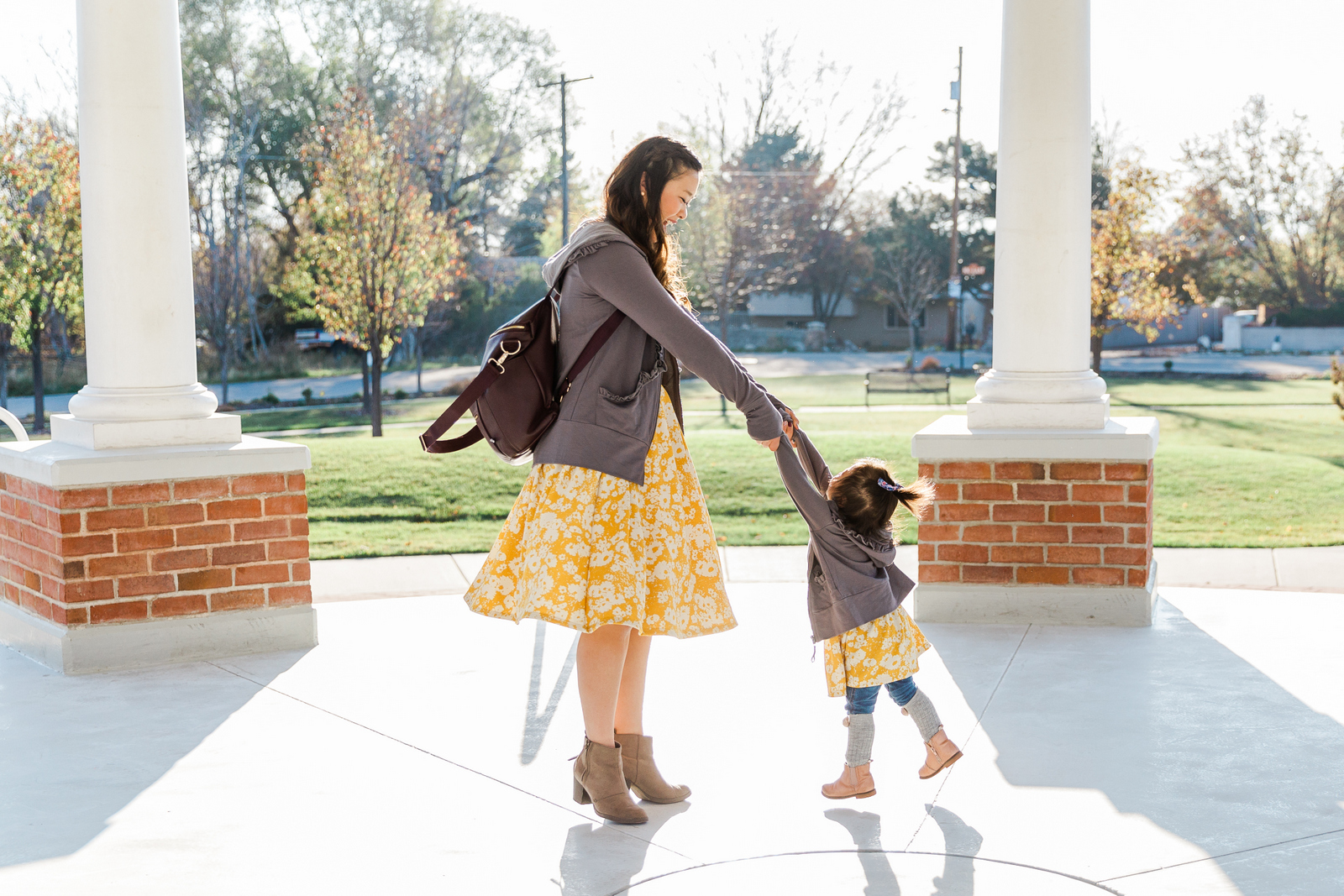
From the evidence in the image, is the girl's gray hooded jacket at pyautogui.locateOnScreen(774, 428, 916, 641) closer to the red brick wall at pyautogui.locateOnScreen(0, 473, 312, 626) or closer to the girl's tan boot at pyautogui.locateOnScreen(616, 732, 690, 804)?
the girl's tan boot at pyautogui.locateOnScreen(616, 732, 690, 804)

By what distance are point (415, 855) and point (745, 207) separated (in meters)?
28.5

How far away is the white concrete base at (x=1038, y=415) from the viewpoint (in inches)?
200

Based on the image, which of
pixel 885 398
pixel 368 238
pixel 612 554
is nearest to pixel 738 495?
pixel 612 554

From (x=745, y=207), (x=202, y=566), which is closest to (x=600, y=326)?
(x=202, y=566)

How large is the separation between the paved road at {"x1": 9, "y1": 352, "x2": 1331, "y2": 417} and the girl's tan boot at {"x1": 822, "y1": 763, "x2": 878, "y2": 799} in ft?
82.4

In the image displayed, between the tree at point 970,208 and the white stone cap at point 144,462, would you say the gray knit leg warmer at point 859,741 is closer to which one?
the white stone cap at point 144,462

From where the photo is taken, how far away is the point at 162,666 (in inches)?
175

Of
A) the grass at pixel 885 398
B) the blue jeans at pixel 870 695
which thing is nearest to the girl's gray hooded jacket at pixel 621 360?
the blue jeans at pixel 870 695

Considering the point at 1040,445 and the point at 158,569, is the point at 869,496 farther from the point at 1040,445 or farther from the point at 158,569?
the point at 158,569

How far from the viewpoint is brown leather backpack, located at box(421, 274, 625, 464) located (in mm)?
2891

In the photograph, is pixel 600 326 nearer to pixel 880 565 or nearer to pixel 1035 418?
pixel 880 565

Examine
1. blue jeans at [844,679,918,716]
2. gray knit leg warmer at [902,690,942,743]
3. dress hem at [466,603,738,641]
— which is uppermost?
dress hem at [466,603,738,641]

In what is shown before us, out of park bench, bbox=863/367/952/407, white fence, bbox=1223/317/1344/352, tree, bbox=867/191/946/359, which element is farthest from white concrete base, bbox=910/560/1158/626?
white fence, bbox=1223/317/1344/352

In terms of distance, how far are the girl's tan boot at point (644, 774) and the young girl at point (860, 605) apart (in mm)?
385
